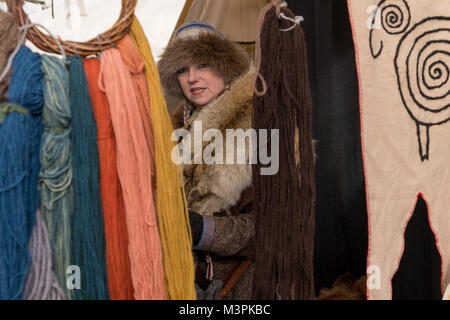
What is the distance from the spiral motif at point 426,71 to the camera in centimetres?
117

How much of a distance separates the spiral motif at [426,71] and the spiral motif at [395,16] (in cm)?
3

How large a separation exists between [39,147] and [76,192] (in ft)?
0.42

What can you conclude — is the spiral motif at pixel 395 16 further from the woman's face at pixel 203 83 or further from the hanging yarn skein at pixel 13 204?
the hanging yarn skein at pixel 13 204

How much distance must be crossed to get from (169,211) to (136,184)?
0.10m

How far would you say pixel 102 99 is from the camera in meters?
0.93

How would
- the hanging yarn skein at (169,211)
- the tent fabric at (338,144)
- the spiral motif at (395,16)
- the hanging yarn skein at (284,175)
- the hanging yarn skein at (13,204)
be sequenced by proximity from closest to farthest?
the hanging yarn skein at (13,204)
the hanging yarn skein at (169,211)
the hanging yarn skein at (284,175)
the spiral motif at (395,16)
the tent fabric at (338,144)

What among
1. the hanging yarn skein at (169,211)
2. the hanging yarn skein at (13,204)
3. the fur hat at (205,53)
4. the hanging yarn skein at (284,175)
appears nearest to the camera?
the hanging yarn skein at (13,204)

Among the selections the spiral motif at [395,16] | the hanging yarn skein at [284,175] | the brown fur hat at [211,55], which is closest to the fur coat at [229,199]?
the brown fur hat at [211,55]

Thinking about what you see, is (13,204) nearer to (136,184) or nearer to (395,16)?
(136,184)

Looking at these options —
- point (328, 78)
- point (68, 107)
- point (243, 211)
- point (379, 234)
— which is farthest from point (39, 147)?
point (328, 78)

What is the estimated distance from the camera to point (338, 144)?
5.14 ft

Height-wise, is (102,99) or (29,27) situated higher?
(29,27)
